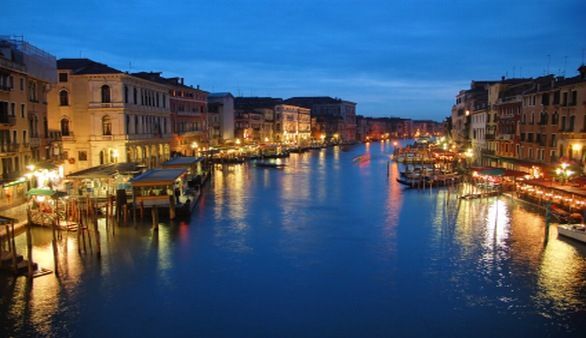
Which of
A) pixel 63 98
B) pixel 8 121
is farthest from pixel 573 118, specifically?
pixel 63 98

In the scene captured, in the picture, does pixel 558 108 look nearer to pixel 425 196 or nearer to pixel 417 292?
pixel 425 196

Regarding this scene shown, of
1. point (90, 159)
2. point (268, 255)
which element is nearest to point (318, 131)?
point (90, 159)

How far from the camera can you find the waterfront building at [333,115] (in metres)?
Result: 137

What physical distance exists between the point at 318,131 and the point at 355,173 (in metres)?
80.1

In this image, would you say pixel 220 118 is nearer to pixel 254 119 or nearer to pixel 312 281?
pixel 254 119

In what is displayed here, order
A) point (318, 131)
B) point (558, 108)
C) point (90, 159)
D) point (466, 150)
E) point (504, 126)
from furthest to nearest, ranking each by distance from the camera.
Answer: point (318, 131), point (466, 150), point (504, 126), point (90, 159), point (558, 108)

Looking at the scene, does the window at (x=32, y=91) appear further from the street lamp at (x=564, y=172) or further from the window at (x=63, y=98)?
the street lamp at (x=564, y=172)

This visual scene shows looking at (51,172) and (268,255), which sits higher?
(51,172)

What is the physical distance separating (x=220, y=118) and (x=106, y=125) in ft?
117

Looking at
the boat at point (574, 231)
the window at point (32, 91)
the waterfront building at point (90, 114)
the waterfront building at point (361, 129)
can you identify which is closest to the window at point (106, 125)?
the waterfront building at point (90, 114)

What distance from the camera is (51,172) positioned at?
29328 millimetres

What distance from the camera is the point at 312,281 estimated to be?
15.7m

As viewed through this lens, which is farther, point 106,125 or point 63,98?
point 106,125

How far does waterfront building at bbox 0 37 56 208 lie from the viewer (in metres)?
25.4
